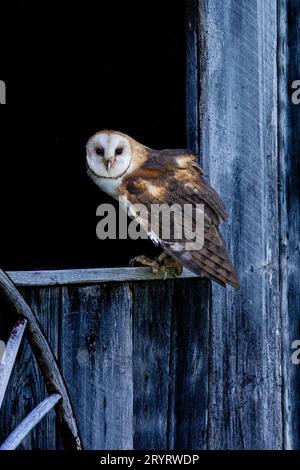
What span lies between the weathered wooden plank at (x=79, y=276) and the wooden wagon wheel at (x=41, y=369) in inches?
4.4

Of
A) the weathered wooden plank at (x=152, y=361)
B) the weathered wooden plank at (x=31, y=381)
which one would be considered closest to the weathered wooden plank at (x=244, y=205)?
the weathered wooden plank at (x=152, y=361)

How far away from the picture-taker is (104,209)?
11.3 feet

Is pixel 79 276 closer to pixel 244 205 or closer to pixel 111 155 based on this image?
pixel 111 155

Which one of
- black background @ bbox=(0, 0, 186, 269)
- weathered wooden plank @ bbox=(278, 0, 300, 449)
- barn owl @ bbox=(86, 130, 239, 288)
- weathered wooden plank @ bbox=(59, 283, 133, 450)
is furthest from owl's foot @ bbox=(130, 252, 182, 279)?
black background @ bbox=(0, 0, 186, 269)

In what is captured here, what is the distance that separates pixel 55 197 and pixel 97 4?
2.87ft

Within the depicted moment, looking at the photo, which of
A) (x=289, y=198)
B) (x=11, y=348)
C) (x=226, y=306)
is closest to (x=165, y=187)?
(x=226, y=306)

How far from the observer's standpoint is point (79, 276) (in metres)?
2.51

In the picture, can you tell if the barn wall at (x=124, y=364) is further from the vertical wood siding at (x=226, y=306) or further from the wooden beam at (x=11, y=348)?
the wooden beam at (x=11, y=348)

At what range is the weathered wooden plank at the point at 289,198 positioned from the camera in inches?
125

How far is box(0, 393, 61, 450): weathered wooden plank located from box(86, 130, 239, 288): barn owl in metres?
0.52

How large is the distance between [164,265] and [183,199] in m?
0.20
